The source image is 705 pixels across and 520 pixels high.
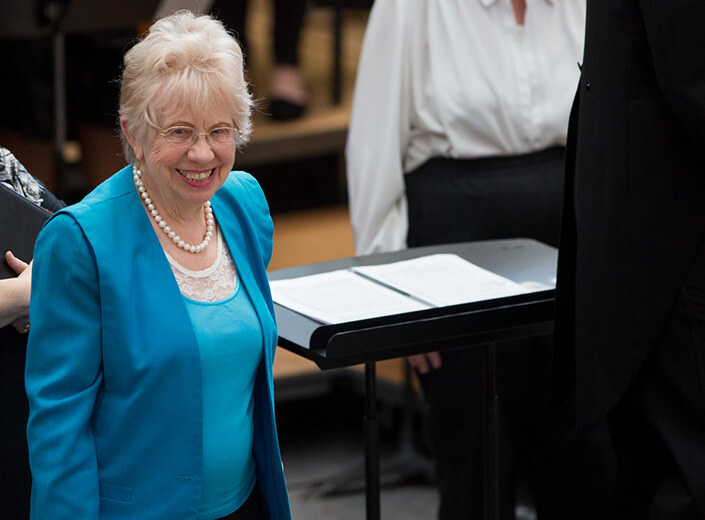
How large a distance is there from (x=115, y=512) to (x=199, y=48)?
0.72 m

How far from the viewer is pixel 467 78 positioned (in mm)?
2832

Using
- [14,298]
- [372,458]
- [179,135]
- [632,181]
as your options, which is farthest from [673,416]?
[14,298]

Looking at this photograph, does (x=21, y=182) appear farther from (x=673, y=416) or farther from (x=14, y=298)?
(x=673, y=416)

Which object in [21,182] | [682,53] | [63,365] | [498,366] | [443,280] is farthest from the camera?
[498,366]

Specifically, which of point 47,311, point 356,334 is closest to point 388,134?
point 356,334

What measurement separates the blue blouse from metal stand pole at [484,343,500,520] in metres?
0.75

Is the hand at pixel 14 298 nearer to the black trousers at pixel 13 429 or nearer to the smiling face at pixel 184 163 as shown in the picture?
the black trousers at pixel 13 429

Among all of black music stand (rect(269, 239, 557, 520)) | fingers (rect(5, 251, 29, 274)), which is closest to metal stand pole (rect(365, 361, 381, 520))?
black music stand (rect(269, 239, 557, 520))

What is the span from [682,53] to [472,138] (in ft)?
3.10

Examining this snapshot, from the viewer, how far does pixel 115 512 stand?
176cm

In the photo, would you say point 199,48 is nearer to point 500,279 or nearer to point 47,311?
point 47,311

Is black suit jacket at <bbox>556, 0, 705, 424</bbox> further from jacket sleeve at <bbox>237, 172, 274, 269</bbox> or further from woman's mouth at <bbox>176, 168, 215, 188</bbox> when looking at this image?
woman's mouth at <bbox>176, 168, 215, 188</bbox>

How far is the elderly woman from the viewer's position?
1.69 metres

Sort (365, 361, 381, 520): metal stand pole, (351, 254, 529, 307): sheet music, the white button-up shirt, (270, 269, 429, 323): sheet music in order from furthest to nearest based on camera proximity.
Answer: the white button-up shirt, (365, 361, 381, 520): metal stand pole, (351, 254, 529, 307): sheet music, (270, 269, 429, 323): sheet music
